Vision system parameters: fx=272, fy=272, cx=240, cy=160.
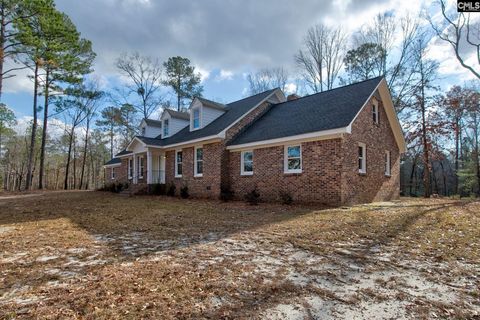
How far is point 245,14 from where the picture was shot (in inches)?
585

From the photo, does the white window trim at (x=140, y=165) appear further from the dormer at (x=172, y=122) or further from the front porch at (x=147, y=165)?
the dormer at (x=172, y=122)

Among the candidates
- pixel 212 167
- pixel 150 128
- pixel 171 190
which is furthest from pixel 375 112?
pixel 150 128

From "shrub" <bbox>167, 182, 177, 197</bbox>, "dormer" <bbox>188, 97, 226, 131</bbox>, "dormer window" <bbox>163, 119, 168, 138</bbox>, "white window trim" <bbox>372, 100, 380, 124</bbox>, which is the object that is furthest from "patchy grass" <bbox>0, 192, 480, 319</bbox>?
"dormer window" <bbox>163, 119, 168, 138</bbox>

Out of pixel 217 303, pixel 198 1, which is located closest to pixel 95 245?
pixel 217 303

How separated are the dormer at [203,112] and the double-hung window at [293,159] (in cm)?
708

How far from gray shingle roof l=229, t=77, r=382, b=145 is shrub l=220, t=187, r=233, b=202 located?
2.48 metres

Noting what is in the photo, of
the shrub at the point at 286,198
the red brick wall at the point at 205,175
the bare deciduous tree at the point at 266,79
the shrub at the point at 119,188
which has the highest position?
the bare deciduous tree at the point at 266,79

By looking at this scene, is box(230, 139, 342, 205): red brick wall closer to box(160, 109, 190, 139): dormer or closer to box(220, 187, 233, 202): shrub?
box(220, 187, 233, 202): shrub

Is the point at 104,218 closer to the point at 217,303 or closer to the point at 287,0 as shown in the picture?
the point at 217,303

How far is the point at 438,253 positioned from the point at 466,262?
46 cm

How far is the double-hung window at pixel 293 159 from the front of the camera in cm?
1192

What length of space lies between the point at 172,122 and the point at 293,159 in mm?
11676

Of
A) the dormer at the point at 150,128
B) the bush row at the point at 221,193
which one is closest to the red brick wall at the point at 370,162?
the bush row at the point at 221,193

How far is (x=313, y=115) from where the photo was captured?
12750 millimetres
